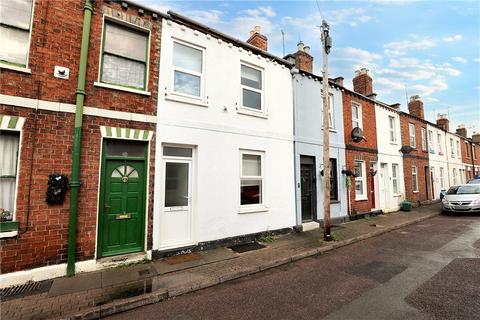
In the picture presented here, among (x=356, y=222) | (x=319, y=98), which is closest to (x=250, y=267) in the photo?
(x=356, y=222)

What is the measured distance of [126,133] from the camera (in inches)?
228

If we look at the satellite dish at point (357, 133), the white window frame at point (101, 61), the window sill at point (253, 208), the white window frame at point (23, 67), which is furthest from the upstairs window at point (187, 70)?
the satellite dish at point (357, 133)

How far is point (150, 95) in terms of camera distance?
20.3ft

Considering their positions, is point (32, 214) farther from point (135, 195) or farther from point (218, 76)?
point (218, 76)

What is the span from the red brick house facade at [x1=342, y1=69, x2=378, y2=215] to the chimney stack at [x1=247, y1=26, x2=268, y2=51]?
486 cm

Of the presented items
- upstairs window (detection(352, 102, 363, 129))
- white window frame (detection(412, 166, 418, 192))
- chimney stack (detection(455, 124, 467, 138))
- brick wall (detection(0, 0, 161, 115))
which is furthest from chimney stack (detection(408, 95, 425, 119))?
brick wall (detection(0, 0, 161, 115))

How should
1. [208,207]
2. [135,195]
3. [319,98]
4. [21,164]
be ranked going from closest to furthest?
[21,164]
[135,195]
[208,207]
[319,98]

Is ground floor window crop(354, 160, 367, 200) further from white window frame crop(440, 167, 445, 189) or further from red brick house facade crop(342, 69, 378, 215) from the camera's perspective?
white window frame crop(440, 167, 445, 189)

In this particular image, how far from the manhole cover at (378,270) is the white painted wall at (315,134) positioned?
340cm

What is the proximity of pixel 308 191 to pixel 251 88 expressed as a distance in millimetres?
4628

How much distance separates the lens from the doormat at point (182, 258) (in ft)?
19.0

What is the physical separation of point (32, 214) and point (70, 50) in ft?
11.8

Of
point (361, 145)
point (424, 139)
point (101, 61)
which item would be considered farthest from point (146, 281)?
point (424, 139)

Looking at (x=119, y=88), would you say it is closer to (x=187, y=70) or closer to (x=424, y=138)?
(x=187, y=70)
